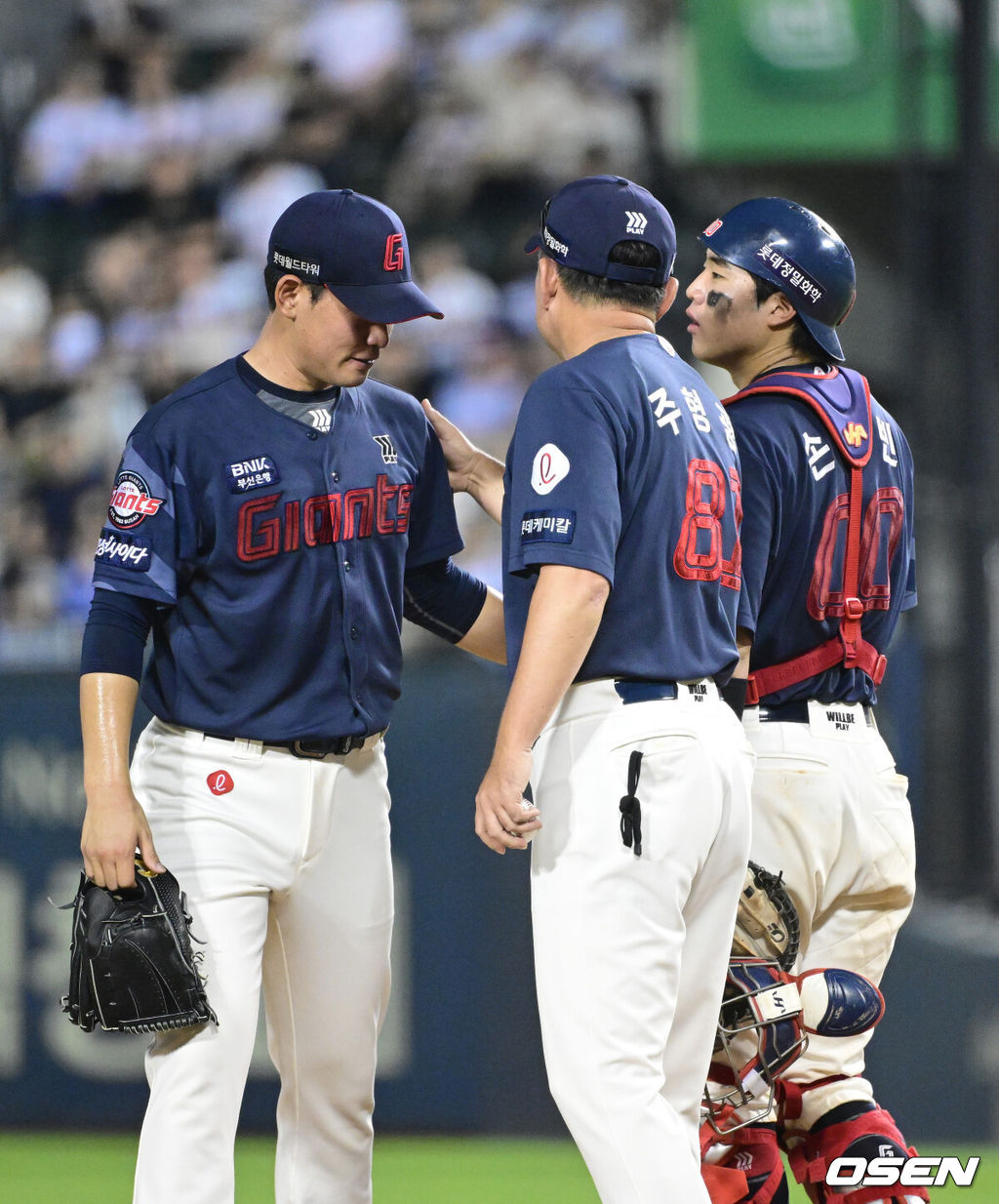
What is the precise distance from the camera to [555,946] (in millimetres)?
2861

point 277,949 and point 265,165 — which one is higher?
point 265,165

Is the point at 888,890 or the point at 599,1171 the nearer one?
the point at 599,1171

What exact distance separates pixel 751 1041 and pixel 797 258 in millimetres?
1583

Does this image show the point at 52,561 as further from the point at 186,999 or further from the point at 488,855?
the point at 186,999

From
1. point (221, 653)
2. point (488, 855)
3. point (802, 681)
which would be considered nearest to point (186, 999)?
point (221, 653)

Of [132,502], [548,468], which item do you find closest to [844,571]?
[548,468]

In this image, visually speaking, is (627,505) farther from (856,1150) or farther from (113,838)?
(856,1150)

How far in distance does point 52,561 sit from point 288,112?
117 inches

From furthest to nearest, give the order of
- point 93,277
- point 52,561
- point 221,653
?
point 93,277, point 52,561, point 221,653

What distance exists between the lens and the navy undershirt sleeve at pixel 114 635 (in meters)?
3.04

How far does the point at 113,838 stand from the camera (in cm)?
293

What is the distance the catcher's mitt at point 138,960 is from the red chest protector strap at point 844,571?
4.00ft

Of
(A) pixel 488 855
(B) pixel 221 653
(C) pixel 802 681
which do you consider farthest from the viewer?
(A) pixel 488 855

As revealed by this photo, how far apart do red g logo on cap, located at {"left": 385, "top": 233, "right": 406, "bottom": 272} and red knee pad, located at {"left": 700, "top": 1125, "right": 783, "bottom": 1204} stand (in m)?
1.88
